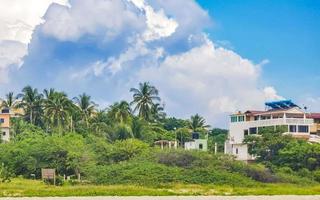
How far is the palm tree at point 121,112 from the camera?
86.0 metres

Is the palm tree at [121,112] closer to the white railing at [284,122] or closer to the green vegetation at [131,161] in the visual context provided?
the green vegetation at [131,161]

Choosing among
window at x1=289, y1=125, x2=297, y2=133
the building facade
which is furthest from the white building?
the building facade

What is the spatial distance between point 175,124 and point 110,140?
143ft

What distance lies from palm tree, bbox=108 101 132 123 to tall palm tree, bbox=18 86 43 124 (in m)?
11.1

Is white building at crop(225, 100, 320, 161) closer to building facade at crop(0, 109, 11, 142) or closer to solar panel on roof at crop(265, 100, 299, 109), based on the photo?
solar panel on roof at crop(265, 100, 299, 109)

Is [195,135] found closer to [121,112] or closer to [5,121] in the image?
[121,112]

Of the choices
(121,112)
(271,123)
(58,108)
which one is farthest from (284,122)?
(58,108)

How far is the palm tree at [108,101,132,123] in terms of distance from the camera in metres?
86.0

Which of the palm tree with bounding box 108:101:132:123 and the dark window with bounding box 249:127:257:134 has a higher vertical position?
the palm tree with bounding box 108:101:132:123

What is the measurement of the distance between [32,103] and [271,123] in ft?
112

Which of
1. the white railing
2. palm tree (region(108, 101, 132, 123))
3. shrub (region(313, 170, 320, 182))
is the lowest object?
shrub (region(313, 170, 320, 182))

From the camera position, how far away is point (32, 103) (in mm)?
92438

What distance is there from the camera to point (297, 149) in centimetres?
6638

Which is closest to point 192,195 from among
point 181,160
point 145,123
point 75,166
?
point 181,160
